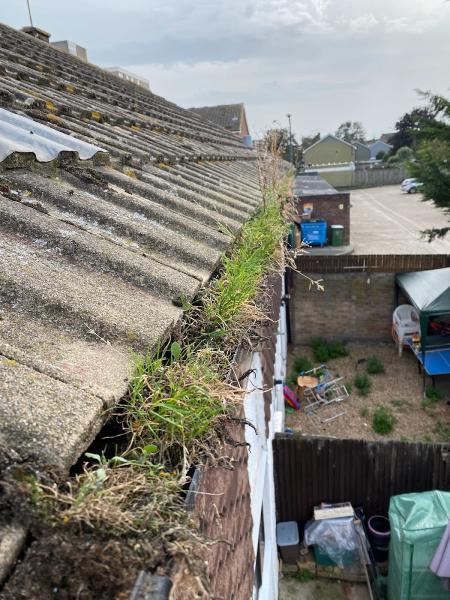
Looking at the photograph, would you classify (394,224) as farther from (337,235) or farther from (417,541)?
(417,541)

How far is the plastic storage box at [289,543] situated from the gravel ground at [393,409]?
286 centimetres

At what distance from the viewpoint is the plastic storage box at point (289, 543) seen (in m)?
6.65

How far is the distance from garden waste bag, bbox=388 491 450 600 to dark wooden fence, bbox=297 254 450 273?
818 centimetres

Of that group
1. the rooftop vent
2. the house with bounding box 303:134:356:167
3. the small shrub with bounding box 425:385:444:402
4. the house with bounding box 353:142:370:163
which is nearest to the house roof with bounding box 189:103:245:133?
the house with bounding box 303:134:356:167

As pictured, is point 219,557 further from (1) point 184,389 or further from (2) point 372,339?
(2) point 372,339

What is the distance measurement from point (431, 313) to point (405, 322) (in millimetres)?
1751

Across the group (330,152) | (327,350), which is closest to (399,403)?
(327,350)

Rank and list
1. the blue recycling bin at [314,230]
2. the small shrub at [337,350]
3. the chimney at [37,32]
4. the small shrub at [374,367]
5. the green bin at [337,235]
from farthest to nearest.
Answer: the green bin at [337,235]
the blue recycling bin at [314,230]
the small shrub at [337,350]
the small shrub at [374,367]
the chimney at [37,32]

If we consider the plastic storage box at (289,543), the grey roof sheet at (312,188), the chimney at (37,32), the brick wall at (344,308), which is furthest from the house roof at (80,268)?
the grey roof sheet at (312,188)

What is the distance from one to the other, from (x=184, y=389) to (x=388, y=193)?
136ft

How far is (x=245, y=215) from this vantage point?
3367 millimetres

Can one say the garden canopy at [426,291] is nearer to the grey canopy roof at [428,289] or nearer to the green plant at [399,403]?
the grey canopy roof at [428,289]

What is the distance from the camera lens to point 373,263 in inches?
506

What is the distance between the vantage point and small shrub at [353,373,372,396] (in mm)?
10758
